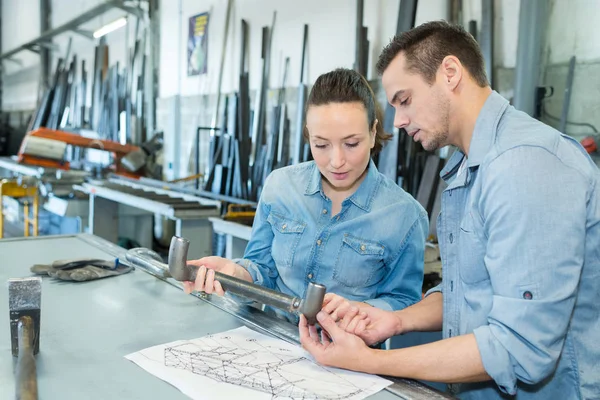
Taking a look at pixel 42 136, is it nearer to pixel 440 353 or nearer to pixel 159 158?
pixel 159 158

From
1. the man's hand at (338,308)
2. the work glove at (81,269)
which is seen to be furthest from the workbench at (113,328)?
the man's hand at (338,308)

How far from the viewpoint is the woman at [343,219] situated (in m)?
1.25

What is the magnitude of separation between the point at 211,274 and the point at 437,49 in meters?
0.66

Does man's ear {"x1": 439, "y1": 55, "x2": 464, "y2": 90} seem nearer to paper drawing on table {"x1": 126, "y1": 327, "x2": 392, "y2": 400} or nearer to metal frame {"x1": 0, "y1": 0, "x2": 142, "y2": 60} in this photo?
paper drawing on table {"x1": 126, "y1": 327, "x2": 392, "y2": 400}

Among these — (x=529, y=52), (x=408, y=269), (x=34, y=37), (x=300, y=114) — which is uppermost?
(x=34, y=37)

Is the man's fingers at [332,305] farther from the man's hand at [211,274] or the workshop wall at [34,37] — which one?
the workshop wall at [34,37]

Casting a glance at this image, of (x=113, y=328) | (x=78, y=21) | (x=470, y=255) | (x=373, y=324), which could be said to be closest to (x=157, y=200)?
(x=113, y=328)

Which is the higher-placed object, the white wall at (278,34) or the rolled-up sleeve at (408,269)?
the white wall at (278,34)

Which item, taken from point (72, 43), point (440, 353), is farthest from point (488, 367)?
point (72, 43)

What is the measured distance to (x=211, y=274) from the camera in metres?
1.12

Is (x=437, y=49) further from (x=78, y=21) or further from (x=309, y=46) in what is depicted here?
(x=78, y=21)

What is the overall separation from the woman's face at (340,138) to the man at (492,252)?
6.7 inches

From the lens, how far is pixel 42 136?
4.79 m

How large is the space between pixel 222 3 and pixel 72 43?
4.70 meters
